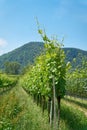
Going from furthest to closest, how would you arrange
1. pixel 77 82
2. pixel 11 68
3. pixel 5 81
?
1. pixel 11 68
2. pixel 5 81
3. pixel 77 82

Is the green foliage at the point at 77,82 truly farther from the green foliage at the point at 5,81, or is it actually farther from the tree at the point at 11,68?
the tree at the point at 11,68

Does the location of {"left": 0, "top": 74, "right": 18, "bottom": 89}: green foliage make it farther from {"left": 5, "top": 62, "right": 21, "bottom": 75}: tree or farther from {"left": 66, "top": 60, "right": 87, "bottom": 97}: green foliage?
{"left": 5, "top": 62, "right": 21, "bottom": 75}: tree

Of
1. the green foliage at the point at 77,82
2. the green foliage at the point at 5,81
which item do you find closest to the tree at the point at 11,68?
the green foliage at the point at 5,81

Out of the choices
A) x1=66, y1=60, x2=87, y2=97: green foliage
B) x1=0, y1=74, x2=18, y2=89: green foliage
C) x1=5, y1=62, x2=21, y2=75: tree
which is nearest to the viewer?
x1=66, y1=60, x2=87, y2=97: green foliage

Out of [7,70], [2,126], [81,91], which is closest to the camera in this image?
[2,126]

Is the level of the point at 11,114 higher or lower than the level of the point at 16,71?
lower

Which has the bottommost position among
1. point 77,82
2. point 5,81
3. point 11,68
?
point 77,82

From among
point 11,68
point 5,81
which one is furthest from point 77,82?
point 11,68

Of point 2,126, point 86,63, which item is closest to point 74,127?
point 2,126

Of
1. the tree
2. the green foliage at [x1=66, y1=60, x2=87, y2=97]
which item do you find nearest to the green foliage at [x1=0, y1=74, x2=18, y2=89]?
the green foliage at [x1=66, y1=60, x2=87, y2=97]

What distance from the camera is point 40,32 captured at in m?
15.4

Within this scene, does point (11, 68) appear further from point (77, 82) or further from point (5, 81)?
point (77, 82)

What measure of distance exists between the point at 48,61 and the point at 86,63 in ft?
70.0

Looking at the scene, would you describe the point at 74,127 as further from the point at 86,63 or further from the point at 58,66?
the point at 86,63
